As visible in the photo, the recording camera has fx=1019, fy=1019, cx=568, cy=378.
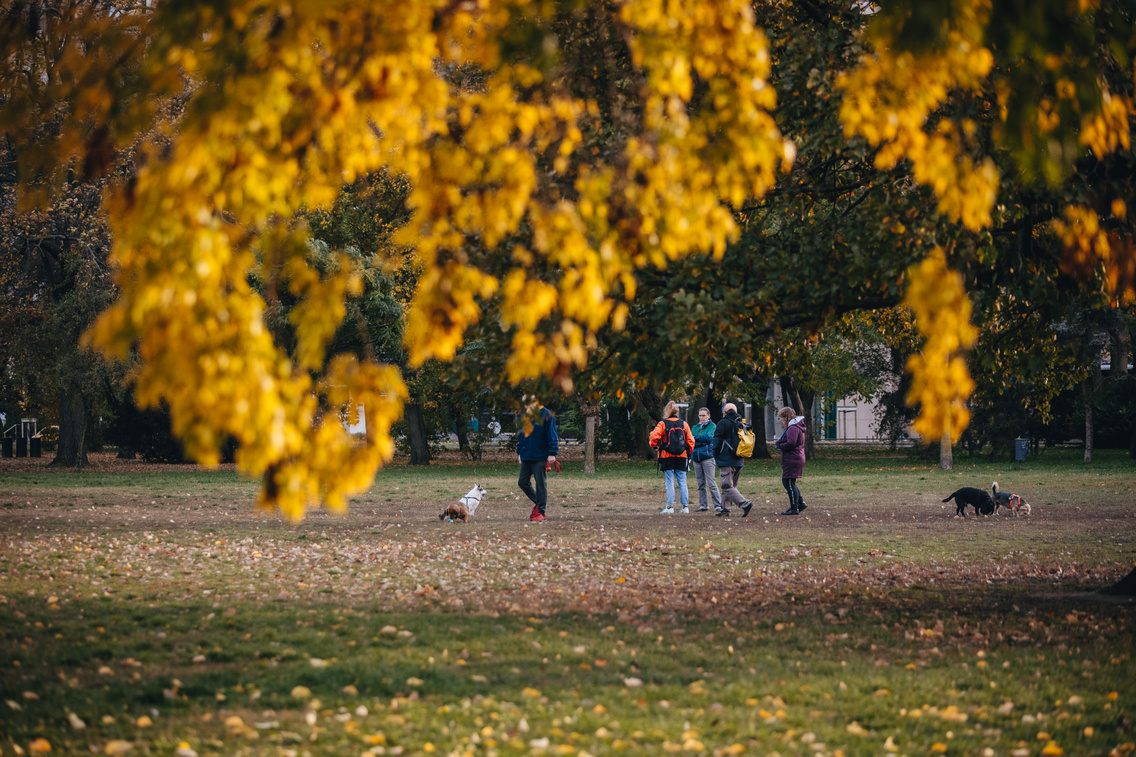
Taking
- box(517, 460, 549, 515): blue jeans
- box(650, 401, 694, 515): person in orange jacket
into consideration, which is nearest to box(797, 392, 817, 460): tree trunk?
box(650, 401, 694, 515): person in orange jacket

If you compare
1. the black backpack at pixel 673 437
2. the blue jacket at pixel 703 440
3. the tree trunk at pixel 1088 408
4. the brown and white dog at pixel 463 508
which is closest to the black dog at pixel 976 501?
the blue jacket at pixel 703 440

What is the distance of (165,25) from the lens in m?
3.70

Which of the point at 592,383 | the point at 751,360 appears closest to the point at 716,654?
the point at 592,383

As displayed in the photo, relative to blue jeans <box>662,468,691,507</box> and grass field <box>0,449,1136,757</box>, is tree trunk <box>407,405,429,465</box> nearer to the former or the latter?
blue jeans <box>662,468,691,507</box>

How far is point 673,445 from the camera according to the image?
17.5m

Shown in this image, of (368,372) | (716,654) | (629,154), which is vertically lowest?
(716,654)

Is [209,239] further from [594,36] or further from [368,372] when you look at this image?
[594,36]

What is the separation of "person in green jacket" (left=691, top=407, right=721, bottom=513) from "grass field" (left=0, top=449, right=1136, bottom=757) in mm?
2163

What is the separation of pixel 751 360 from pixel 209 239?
7.05 m

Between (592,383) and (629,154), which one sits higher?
(629,154)

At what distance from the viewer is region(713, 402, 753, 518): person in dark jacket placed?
17.1m

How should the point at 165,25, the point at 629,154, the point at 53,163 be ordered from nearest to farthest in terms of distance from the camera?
1. the point at 165,25
2. the point at 629,154
3. the point at 53,163

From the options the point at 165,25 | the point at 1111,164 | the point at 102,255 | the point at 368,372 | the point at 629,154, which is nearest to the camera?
the point at 165,25

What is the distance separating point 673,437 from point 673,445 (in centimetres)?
15
